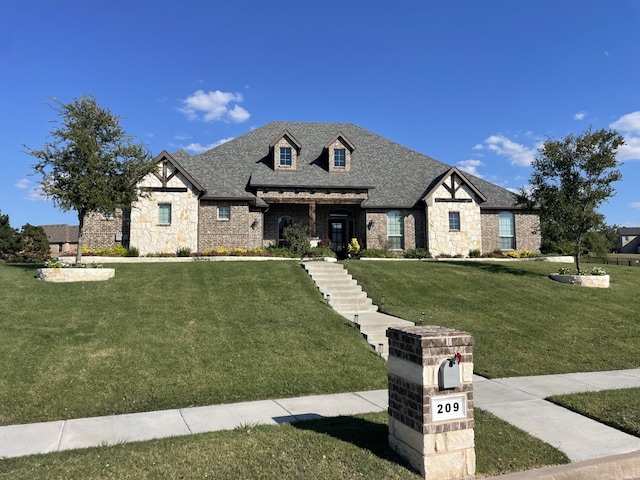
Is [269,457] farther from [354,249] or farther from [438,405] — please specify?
[354,249]

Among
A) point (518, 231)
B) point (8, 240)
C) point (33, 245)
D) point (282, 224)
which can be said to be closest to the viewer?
point (282, 224)

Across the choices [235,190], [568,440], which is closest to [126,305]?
[568,440]

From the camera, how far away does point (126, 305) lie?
12398 millimetres

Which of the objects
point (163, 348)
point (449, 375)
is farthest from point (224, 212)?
point (449, 375)

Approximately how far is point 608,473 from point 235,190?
23526mm

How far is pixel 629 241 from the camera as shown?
333ft

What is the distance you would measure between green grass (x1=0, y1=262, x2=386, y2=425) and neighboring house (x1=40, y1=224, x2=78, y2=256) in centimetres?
6190

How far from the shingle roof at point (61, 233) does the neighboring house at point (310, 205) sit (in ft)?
171

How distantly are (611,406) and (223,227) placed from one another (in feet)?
71.2

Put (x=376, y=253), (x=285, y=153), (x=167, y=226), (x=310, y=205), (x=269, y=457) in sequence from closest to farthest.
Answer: (x=269, y=457) → (x=167, y=226) → (x=376, y=253) → (x=310, y=205) → (x=285, y=153)

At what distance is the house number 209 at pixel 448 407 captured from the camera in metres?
4.67

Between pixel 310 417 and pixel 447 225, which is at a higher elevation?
pixel 447 225

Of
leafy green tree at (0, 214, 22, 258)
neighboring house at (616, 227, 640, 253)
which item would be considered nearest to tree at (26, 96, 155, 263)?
leafy green tree at (0, 214, 22, 258)

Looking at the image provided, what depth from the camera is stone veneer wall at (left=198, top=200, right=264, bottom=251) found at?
25.7 metres
